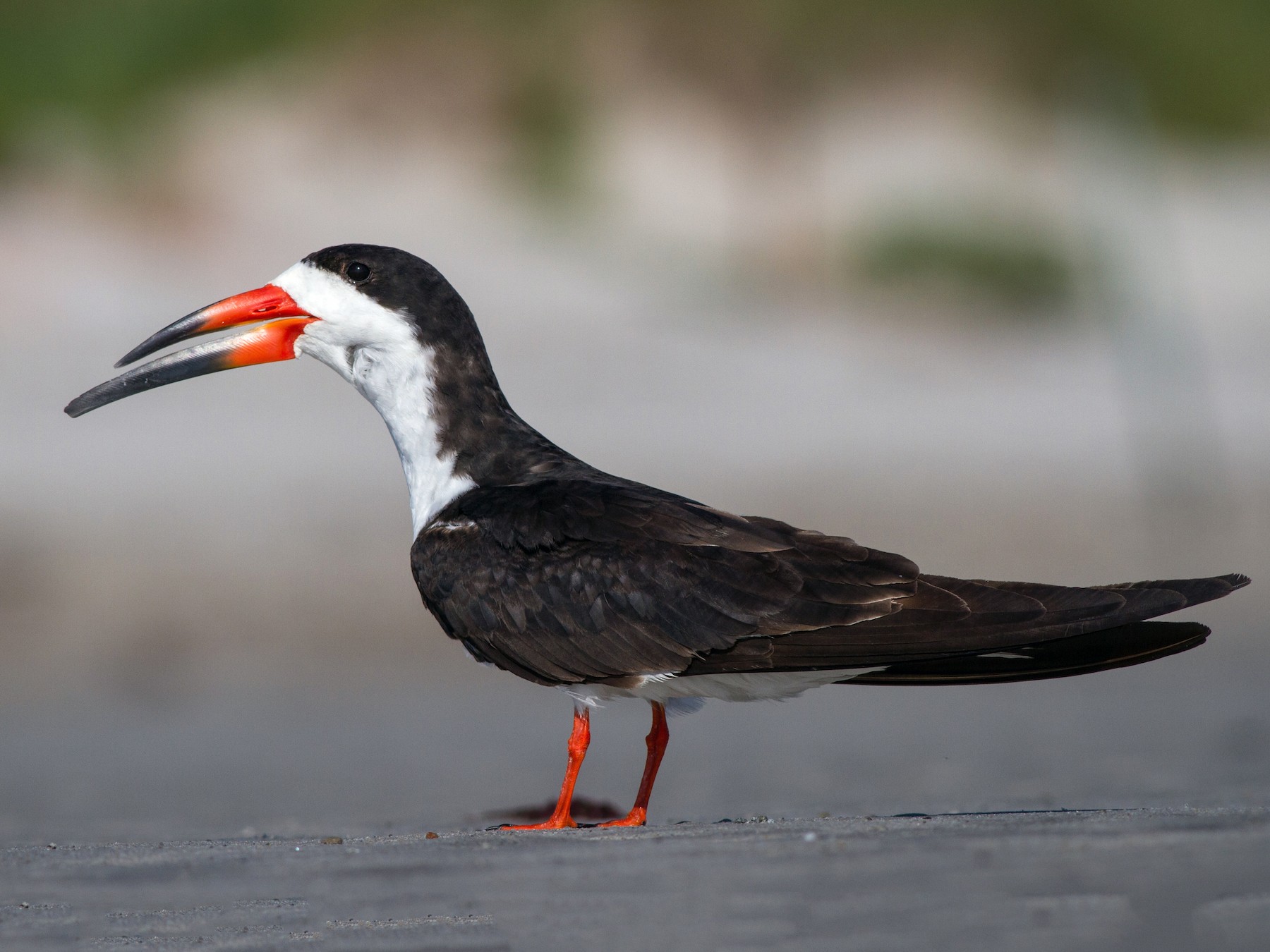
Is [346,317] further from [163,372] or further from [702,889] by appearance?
[702,889]

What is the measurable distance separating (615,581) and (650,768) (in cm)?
66

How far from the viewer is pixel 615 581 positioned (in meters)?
4.88

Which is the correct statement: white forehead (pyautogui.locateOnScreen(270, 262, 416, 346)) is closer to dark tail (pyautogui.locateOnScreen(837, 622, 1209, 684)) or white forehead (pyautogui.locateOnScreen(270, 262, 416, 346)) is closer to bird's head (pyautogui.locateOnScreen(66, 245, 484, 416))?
bird's head (pyautogui.locateOnScreen(66, 245, 484, 416))

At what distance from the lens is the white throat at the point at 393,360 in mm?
5574

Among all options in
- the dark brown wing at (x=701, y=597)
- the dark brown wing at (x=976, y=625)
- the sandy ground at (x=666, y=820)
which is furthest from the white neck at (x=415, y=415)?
the dark brown wing at (x=976, y=625)

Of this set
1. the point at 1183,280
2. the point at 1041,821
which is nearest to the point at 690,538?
the point at 1041,821

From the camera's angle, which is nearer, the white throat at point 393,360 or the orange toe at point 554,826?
the orange toe at point 554,826

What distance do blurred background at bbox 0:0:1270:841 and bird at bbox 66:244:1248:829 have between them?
0.94 metres

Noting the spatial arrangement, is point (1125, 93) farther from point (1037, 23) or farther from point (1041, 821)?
point (1041, 821)

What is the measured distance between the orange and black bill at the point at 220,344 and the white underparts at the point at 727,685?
5.48 feet

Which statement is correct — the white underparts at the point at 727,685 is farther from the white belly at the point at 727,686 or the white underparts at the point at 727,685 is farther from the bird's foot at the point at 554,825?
the bird's foot at the point at 554,825

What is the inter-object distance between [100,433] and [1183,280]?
12.4 m

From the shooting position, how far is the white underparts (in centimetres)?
477

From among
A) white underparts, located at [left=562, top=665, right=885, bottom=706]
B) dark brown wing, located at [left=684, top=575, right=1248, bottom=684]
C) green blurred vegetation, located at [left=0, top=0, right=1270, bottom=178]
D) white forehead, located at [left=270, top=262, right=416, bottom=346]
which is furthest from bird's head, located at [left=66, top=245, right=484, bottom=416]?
green blurred vegetation, located at [left=0, top=0, right=1270, bottom=178]
